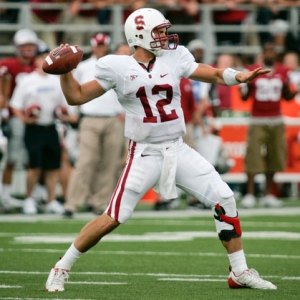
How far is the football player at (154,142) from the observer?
5.90 meters

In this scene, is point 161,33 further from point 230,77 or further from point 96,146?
point 96,146

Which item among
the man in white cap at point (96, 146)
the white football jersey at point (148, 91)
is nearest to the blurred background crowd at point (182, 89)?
the man in white cap at point (96, 146)

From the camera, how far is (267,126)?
12594mm

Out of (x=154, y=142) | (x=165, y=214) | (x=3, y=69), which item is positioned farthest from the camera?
(x=3, y=69)

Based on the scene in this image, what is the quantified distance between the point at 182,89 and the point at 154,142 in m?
5.97

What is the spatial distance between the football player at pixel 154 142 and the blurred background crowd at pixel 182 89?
5121mm

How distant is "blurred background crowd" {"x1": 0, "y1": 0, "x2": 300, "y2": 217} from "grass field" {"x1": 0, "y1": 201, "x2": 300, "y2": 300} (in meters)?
0.86

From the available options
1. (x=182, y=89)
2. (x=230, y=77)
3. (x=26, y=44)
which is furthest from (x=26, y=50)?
Result: (x=230, y=77)

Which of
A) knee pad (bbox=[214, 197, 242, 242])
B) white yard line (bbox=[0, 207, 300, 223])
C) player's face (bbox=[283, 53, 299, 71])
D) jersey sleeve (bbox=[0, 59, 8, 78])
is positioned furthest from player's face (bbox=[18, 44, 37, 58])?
knee pad (bbox=[214, 197, 242, 242])

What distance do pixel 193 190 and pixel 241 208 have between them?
657 centimetres

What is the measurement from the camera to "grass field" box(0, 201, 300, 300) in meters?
5.73

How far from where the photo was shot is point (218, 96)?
1470 cm

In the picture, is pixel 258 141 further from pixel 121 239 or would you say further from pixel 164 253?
pixel 164 253

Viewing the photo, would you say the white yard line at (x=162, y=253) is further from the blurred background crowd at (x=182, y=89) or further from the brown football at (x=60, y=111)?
the brown football at (x=60, y=111)
